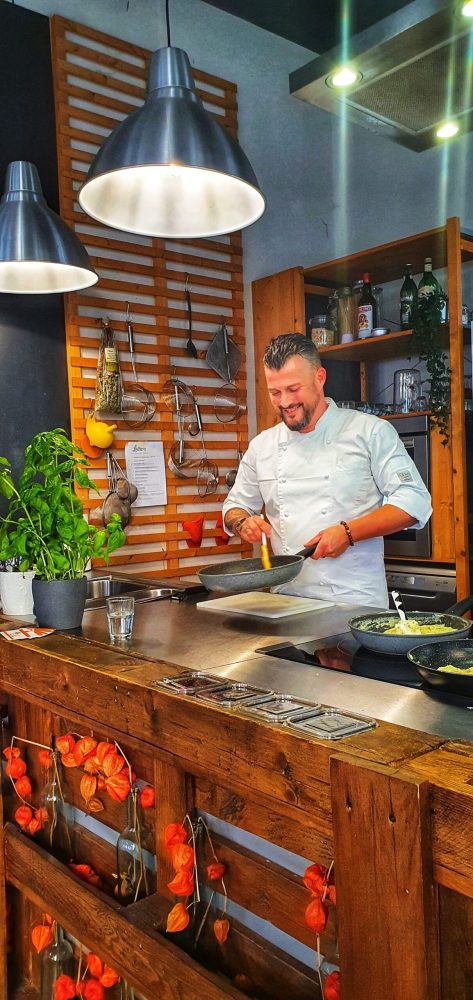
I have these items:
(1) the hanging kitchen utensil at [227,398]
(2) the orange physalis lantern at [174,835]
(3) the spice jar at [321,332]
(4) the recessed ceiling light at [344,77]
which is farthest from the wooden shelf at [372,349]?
(2) the orange physalis lantern at [174,835]

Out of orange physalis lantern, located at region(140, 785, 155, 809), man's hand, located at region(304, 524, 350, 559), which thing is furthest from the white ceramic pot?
man's hand, located at region(304, 524, 350, 559)

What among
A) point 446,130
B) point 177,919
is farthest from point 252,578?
point 446,130

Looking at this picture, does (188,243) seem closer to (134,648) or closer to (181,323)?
(181,323)

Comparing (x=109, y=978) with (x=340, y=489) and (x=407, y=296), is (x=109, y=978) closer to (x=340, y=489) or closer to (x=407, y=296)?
(x=340, y=489)

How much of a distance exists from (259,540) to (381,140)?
10.2 feet

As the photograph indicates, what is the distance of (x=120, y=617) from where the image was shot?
5.99 ft

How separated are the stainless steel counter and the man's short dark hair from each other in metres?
0.93

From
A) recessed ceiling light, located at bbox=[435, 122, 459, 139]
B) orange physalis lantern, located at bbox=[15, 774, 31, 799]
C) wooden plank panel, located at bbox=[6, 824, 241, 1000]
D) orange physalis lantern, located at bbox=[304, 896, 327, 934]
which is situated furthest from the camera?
recessed ceiling light, located at bbox=[435, 122, 459, 139]

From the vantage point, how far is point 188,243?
409 cm

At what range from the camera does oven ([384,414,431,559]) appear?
360cm

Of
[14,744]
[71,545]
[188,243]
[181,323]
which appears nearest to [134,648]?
[71,545]

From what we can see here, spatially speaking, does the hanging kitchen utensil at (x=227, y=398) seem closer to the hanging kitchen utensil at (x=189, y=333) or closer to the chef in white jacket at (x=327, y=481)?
the hanging kitchen utensil at (x=189, y=333)

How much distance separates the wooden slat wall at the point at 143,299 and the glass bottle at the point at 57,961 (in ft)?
6.26

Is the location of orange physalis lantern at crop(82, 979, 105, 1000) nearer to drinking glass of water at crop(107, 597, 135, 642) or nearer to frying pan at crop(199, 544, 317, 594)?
drinking glass of water at crop(107, 597, 135, 642)
